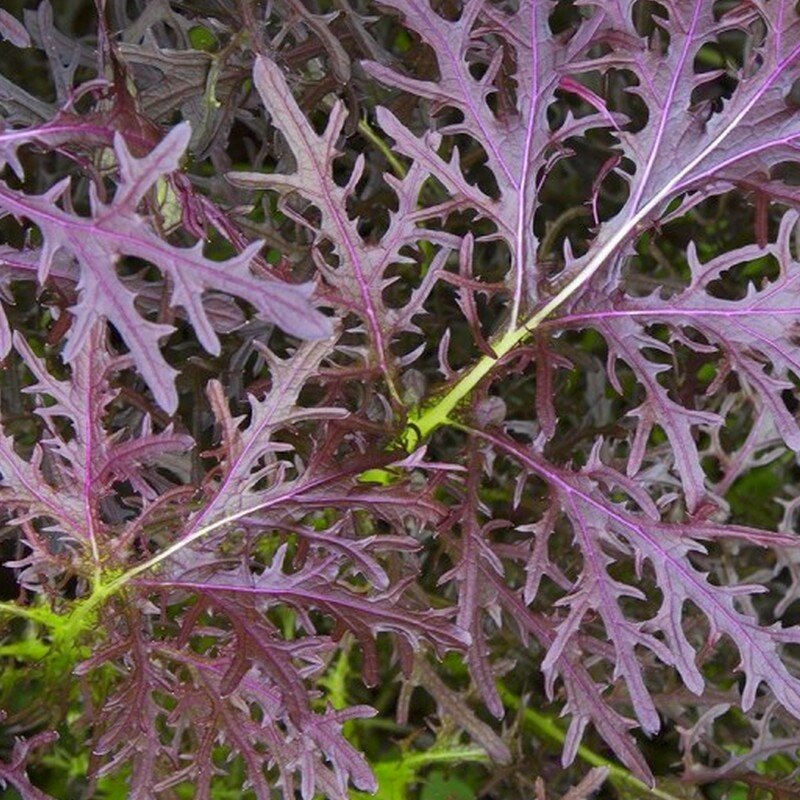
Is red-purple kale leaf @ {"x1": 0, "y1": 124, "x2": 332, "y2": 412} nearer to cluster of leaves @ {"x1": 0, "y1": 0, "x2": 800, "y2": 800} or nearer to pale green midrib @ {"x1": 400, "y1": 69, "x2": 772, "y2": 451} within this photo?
cluster of leaves @ {"x1": 0, "y1": 0, "x2": 800, "y2": 800}

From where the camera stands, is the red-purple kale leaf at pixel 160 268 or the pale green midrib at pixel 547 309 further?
the pale green midrib at pixel 547 309

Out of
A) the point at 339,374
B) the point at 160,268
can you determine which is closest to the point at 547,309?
the point at 339,374

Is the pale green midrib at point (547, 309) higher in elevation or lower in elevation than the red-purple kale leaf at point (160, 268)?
lower

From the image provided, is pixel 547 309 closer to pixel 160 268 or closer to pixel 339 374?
pixel 339 374

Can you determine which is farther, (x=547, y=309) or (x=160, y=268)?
(x=547, y=309)

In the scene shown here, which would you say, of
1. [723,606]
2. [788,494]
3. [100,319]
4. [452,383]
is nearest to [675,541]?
[723,606]

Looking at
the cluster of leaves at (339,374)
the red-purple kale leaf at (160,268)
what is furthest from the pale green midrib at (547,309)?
the red-purple kale leaf at (160,268)

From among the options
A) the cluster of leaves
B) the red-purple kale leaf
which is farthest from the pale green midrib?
the red-purple kale leaf

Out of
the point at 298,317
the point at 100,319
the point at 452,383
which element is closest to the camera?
the point at 298,317

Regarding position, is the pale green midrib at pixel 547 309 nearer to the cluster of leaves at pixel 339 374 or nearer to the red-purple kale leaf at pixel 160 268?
the cluster of leaves at pixel 339 374

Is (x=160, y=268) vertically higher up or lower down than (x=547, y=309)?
higher up

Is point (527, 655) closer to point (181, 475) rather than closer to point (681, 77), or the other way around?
point (181, 475)
